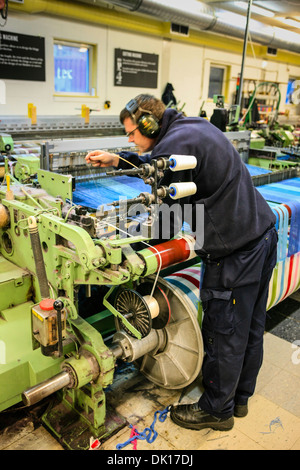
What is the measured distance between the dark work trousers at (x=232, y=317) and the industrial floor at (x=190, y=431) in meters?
0.16

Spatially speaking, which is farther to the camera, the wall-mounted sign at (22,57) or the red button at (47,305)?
the wall-mounted sign at (22,57)

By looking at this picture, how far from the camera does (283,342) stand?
9.63 ft

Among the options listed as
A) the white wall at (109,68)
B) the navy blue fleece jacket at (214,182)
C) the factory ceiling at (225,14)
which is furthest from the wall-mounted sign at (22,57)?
the navy blue fleece jacket at (214,182)

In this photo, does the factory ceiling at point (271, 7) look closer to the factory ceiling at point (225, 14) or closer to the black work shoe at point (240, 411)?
the factory ceiling at point (225, 14)

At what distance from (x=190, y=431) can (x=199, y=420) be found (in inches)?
3.0

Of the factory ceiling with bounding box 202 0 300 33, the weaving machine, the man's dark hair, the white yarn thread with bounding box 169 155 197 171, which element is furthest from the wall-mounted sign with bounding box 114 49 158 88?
the white yarn thread with bounding box 169 155 197 171

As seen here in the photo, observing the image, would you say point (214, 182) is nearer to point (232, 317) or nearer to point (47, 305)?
point (232, 317)

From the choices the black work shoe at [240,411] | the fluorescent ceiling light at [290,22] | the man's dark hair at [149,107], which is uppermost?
the fluorescent ceiling light at [290,22]

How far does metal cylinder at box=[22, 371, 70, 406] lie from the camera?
67.1 inches

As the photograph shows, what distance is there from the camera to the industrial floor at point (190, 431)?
1.98m

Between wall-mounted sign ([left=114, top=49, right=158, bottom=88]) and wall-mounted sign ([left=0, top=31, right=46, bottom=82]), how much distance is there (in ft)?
5.13

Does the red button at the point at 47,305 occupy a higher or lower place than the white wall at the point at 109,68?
lower

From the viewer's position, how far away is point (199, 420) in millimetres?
2086
